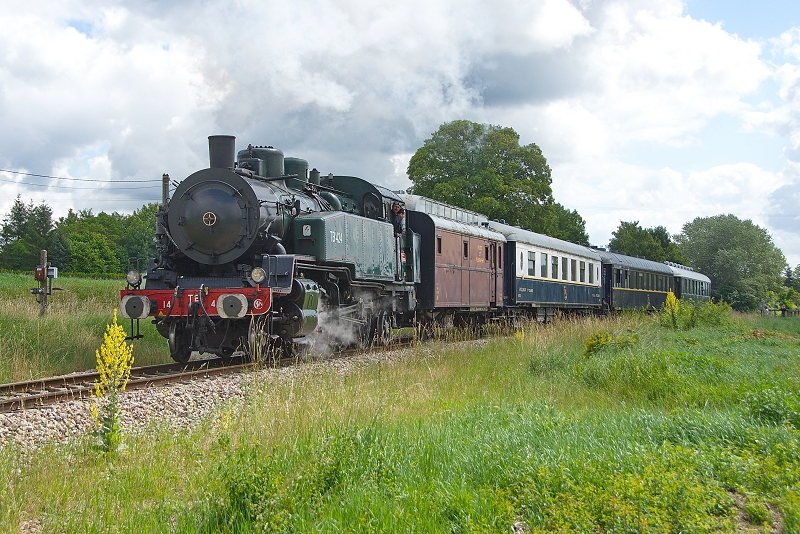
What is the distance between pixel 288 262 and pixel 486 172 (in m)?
30.5

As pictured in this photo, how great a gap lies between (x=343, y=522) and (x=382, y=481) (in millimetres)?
714

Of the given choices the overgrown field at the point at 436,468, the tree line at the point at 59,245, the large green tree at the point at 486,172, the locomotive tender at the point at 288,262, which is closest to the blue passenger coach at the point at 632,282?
the large green tree at the point at 486,172

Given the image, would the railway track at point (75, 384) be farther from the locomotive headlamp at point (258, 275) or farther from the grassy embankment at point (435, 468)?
the grassy embankment at point (435, 468)

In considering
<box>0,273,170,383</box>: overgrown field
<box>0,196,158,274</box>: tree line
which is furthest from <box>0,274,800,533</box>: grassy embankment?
<box>0,196,158,274</box>: tree line

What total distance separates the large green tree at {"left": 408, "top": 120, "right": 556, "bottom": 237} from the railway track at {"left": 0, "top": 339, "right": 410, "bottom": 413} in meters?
29.6

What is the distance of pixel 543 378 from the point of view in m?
10.0

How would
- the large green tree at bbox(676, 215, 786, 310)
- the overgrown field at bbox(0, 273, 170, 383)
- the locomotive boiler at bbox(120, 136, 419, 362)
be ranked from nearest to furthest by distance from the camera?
the overgrown field at bbox(0, 273, 170, 383) < the locomotive boiler at bbox(120, 136, 419, 362) < the large green tree at bbox(676, 215, 786, 310)

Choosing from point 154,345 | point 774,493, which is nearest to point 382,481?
point 774,493

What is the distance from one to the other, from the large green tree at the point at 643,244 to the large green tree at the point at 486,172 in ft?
115

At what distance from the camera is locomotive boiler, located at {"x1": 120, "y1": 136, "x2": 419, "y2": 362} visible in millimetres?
11164

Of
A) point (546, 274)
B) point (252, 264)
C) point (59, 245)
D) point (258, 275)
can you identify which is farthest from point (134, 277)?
point (59, 245)

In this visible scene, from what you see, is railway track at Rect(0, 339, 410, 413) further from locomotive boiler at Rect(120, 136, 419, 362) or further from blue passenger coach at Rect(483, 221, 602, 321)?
blue passenger coach at Rect(483, 221, 602, 321)

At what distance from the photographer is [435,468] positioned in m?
5.11

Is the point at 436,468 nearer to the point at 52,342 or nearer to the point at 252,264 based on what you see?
the point at 252,264
